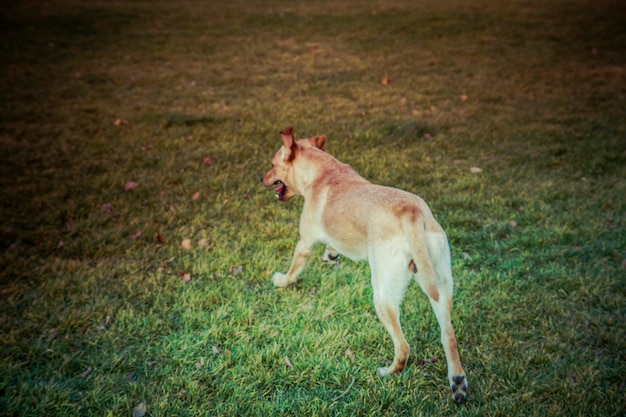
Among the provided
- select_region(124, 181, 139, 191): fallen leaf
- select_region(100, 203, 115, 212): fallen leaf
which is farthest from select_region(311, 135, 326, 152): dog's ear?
select_region(124, 181, 139, 191): fallen leaf

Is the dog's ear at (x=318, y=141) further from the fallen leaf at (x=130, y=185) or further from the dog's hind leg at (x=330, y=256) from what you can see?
the fallen leaf at (x=130, y=185)

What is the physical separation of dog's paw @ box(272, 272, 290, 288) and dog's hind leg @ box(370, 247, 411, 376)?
132 cm

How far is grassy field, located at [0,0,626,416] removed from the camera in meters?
3.41

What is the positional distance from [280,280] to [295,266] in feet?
0.78

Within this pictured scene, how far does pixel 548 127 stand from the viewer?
817 cm

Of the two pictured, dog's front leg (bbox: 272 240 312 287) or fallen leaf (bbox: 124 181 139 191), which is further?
fallen leaf (bbox: 124 181 139 191)

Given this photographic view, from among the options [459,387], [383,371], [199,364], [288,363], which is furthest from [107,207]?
[459,387]

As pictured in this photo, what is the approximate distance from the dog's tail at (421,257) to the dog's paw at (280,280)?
1.59 metres

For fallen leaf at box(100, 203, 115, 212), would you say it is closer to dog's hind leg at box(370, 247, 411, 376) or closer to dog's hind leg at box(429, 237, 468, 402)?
dog's hind leg at box(370, 247, 411, 376)

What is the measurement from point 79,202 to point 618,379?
5880mm

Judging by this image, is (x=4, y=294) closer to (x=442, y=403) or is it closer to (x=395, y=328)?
(x=395, y=328)

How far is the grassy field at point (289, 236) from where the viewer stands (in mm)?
3408

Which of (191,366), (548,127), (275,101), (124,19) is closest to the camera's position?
(191,366)

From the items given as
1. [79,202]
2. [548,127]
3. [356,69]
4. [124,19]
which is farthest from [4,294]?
[124,19]
